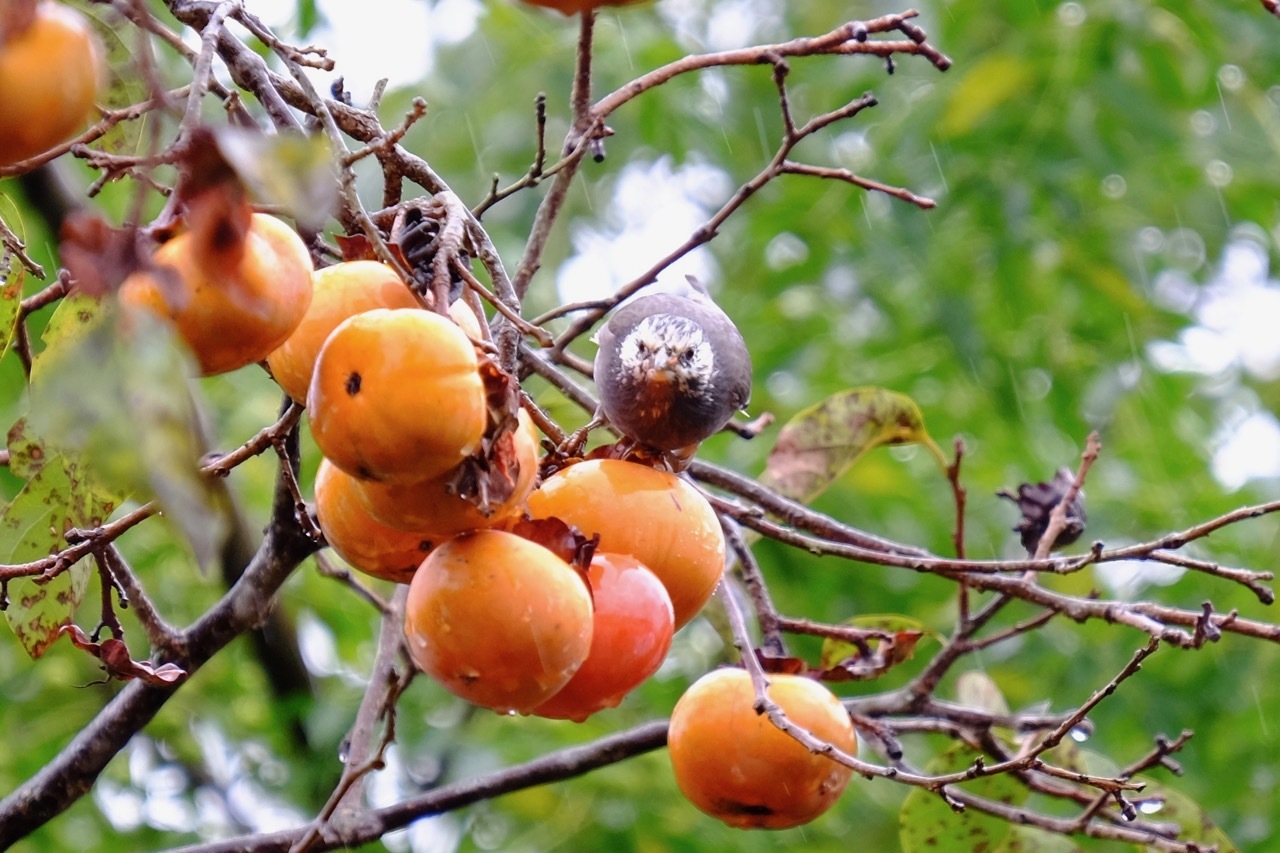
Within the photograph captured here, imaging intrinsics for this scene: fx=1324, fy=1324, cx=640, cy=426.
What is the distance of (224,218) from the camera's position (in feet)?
3.07

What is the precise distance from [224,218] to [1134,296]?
3.39 m

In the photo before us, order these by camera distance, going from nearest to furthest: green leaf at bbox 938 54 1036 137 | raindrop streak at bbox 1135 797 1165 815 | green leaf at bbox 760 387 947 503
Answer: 1. raindrop streak at bbox 1135 797 1165 815
2. green leaf at bbox 760 387 947 503
3. green leaf at bbox 938 54 1036 137

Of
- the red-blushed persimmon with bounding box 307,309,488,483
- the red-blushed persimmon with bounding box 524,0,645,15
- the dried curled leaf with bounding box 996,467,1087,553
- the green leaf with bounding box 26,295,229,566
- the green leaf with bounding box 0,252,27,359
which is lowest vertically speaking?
the dried curled leaf with bounding box 996,467,1087,553

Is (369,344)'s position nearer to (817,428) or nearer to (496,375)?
(496,375)

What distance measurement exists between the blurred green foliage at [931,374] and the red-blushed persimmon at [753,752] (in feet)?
4.32

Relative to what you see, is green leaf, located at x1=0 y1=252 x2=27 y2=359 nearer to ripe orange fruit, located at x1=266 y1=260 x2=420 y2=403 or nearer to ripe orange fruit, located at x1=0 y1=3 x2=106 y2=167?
ripe orange fruit, located at x1=266 y1=260 x2=420 y2=403

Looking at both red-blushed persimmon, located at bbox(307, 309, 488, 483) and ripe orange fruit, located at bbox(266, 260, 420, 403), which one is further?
ripe orange fruit, located at bbox(266, 260, 420, 403)

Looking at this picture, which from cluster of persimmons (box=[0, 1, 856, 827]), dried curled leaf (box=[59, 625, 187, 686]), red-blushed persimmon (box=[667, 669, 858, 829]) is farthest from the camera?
red-blushed persimmon (box=[667, 669, 858, 829])

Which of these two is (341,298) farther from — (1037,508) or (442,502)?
(1037,508)

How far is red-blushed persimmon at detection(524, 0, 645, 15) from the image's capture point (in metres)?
0.81

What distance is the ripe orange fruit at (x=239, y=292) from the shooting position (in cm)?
97

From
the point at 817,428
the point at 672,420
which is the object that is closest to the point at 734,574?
the point at 817,428

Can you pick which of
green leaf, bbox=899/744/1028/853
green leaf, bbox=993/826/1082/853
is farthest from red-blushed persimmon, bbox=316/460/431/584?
green leaf, bbox=993/826/1082/853

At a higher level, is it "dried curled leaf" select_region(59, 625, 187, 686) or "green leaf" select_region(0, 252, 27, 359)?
"green leaf" select_region(0, 252, 27, 359)
